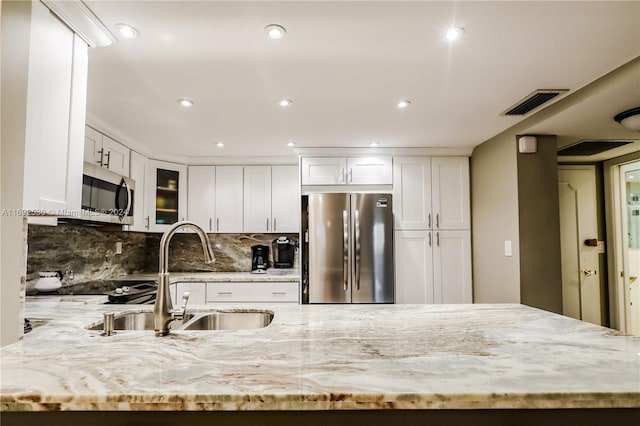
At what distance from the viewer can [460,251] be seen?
3668 mm

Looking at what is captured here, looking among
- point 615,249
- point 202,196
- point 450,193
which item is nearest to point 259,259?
point 202,196

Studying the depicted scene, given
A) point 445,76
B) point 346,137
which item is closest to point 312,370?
point 445,76

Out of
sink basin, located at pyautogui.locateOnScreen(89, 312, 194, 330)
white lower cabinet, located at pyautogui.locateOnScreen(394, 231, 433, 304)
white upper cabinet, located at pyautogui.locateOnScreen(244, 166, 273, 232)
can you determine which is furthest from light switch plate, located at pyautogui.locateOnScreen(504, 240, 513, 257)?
sink basin, located at pyautogui.locateOnScreen(89, 312, 194, 330)

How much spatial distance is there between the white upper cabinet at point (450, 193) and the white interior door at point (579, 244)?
112 centimetres

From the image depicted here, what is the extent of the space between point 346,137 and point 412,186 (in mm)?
944

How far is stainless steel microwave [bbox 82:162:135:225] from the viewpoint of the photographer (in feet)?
7.86

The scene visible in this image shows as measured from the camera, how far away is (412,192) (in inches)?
145

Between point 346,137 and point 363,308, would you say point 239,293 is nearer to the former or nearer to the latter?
point 346,137

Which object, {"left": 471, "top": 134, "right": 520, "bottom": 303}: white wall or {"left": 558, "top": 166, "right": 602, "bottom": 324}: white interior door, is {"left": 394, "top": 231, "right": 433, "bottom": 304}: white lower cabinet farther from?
{"left": 558, "top": 166, "right": 602, "bottom": 324}: white interior door

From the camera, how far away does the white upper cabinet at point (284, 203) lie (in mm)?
4004

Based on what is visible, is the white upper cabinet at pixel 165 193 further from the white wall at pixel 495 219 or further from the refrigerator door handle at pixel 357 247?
the white wall at pixel 495 219

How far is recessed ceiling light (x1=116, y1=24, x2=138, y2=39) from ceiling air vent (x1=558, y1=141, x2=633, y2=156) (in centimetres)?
357

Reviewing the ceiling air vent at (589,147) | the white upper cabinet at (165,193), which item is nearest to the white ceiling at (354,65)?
the ceiling air vent at (589,147)

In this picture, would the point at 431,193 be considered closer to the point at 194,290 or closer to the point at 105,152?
the point at 194,290
